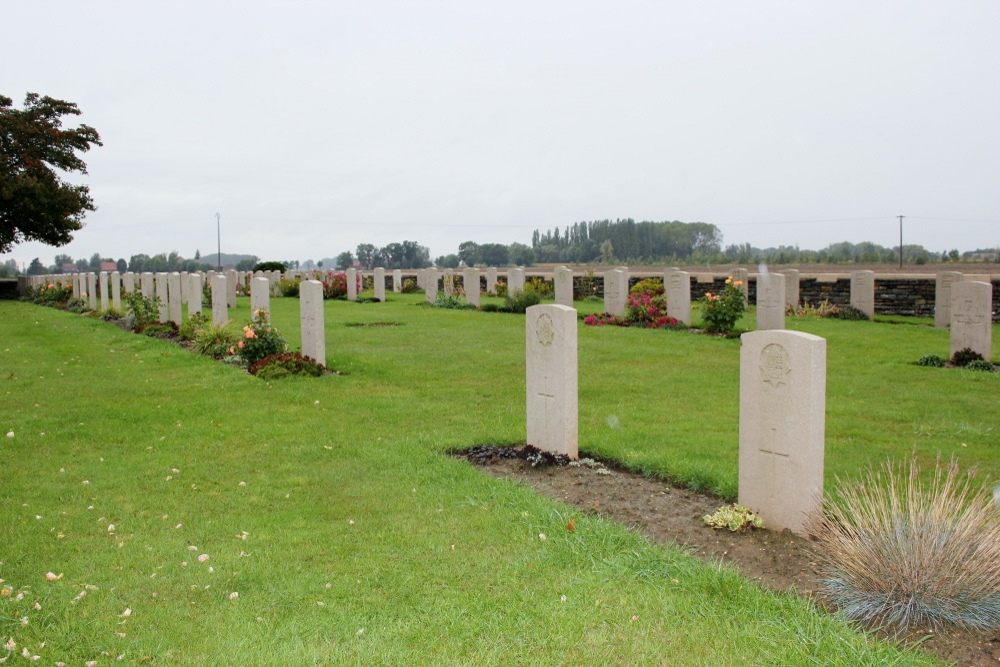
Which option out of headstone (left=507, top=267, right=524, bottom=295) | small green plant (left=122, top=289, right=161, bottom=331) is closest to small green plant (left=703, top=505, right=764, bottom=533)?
small green plant (left=122, top=289, right=161, bottom=331)

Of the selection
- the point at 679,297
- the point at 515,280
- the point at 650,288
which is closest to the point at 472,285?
the point at 515,280

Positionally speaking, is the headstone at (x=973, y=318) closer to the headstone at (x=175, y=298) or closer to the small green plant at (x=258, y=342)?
the small green plant at (x=258, y=342)

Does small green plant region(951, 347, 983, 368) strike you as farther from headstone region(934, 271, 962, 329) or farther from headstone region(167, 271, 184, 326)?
headstone region(167, 271, 184, 326)

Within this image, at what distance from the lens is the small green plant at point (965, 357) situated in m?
11.9

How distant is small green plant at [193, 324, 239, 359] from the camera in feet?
43.7

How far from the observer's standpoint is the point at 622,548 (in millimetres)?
4555

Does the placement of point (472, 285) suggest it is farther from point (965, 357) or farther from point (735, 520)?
point (735, 520)

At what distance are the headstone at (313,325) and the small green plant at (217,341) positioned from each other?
5.64 feet

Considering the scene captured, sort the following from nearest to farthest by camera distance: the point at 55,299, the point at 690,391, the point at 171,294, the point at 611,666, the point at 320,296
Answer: the point at 611,666
the point at 690,391
the point at 320,296
the point at 171,294
the point at 55,299

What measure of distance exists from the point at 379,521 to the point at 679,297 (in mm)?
14026

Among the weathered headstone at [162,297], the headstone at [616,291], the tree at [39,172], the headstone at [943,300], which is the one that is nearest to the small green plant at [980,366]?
the headstone at [943,300]

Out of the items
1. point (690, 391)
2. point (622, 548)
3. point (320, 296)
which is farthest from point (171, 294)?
point (622, 548)

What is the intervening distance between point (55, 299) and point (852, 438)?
107 ft

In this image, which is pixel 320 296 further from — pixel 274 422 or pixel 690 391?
pixel 690 391
